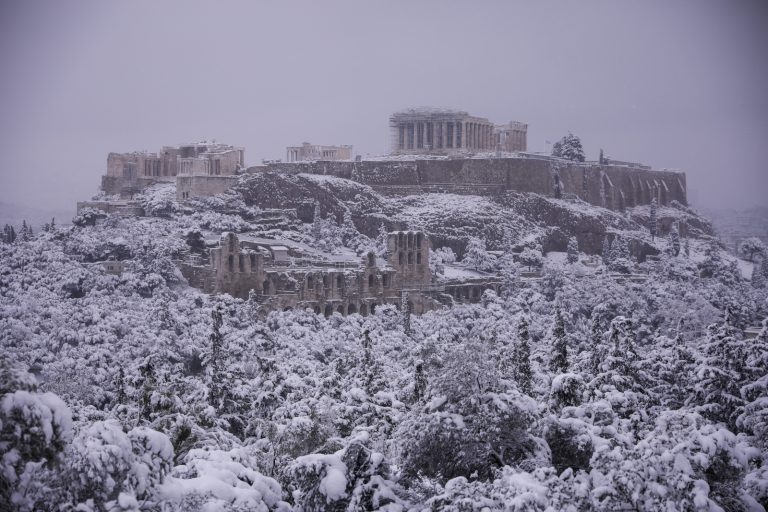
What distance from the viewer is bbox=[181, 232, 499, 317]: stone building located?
50688mm

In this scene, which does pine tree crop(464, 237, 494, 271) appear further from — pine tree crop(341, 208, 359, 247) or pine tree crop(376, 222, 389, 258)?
pine tree crop(341, 208, 359, 247)

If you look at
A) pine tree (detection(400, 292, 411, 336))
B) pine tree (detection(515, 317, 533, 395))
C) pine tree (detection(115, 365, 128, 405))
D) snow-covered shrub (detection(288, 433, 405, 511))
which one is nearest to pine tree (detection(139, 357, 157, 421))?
pine tree (detection(115, 365, 128, 405))

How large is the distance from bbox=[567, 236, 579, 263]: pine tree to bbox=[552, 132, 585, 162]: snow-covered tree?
15.5 metres

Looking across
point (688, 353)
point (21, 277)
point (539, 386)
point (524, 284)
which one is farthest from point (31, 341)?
point (524, 284)

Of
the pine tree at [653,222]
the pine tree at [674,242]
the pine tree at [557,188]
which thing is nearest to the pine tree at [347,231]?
the pine tree at [557,188]

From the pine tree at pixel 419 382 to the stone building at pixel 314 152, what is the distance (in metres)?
64.3

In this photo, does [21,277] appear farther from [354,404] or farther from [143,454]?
[143,454]

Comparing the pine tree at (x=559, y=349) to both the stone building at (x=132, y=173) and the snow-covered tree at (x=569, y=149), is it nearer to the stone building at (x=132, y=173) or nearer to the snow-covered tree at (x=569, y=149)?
the stone building at (x=132, y=173)

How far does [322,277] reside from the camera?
2077 inches

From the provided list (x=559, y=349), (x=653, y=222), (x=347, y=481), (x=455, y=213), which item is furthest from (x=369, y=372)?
(x=653, y=222)

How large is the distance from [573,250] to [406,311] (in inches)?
960

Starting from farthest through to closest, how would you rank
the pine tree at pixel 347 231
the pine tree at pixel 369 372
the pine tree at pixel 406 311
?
the pine tree at pixel 347 231 → the pine tree at pixel 406 311 → the pine tree at pixel 369 372

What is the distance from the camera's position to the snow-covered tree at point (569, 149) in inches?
3418

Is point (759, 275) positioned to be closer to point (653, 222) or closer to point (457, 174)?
point (653, 222)
